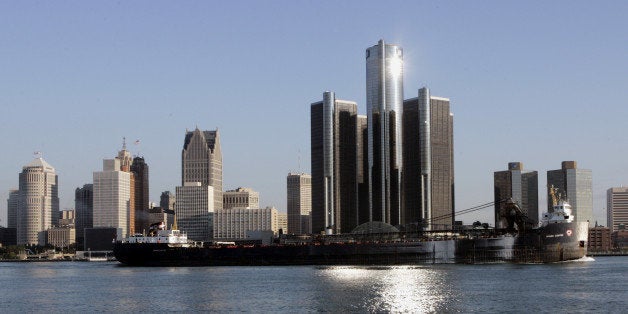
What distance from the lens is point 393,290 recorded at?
97688mm

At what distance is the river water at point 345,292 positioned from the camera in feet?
271

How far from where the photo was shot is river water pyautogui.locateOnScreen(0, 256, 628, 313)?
271 ft

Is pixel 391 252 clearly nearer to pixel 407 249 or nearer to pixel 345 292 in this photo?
pixel 407 249

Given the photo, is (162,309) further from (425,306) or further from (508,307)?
(508,307)

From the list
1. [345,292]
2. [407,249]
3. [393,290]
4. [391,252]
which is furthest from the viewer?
[391,252]

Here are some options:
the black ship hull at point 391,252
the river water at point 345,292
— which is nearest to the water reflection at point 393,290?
the river water at point 345,292

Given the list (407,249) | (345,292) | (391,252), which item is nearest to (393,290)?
(345,292)

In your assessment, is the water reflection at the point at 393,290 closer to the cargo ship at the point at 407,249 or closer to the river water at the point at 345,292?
the river water at the point at 345,292

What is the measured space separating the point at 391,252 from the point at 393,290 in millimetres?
58306

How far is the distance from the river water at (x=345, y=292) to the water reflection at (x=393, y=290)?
92 millimetres

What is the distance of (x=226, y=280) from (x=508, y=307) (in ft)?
166

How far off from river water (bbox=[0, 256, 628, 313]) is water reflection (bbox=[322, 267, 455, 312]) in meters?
0.09

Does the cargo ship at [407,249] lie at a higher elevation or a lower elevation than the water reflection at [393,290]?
higher

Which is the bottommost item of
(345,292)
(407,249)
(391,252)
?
(345,292)
